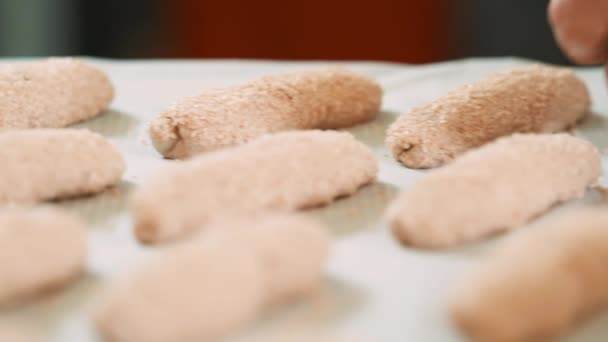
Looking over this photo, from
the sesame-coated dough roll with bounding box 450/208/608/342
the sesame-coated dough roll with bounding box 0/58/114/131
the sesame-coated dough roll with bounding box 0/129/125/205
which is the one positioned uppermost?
the sesame-coated dough roll with bounding box 450/208/608/342

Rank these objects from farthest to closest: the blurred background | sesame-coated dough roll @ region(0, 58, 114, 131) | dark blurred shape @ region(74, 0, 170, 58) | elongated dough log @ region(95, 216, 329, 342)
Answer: dark blurred shape @ region(74, 0, 170, 58), the blurred background, sesame-coated dough roll @ region(0, 58, 114, 131), elongated dough log @ region(95, 216, 329, 342)

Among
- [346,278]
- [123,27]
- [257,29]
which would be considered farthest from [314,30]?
[346,278]

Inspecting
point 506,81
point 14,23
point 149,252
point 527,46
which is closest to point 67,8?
point 14,23

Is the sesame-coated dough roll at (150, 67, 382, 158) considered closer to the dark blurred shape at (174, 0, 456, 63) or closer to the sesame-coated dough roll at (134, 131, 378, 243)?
the sesame-coated dough roll at (134, 131, 378, 243)

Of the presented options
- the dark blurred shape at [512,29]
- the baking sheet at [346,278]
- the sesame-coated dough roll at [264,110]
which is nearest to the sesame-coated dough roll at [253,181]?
the baking sheet at [346,278]

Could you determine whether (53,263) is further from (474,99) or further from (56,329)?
(474,99)

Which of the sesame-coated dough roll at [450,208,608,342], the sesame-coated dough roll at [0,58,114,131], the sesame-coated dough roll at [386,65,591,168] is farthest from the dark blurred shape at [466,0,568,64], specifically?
the sesame-coated dough roll at [450,208,608,342]

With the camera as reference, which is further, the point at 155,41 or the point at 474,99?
the point at 155,41
